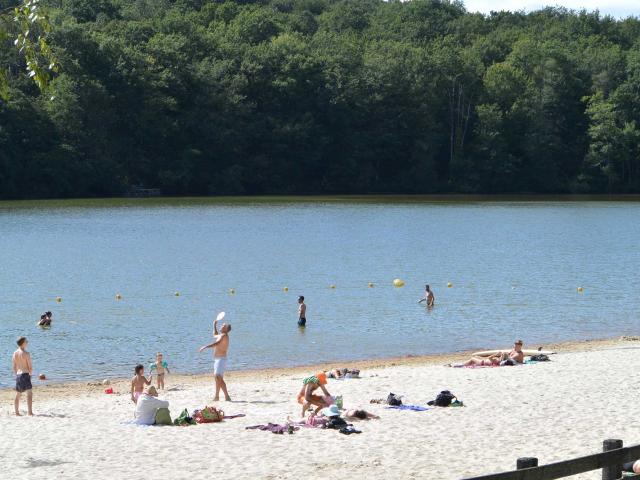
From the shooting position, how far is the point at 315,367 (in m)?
27.0

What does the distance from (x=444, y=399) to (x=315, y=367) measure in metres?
8.11

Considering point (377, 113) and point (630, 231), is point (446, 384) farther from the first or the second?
point (377, 113)

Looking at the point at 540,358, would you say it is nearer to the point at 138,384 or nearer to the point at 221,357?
the point at 221,357

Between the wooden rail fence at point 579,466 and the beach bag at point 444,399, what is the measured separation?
902 cm

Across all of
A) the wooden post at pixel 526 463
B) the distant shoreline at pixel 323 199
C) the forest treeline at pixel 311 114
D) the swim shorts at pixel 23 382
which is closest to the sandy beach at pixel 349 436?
the swim shorts at pixel 23 382

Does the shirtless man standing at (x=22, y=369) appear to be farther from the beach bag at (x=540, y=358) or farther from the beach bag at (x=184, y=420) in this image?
the beach bag at (x=540, y=358)

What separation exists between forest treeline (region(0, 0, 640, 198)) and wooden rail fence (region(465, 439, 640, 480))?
87694mm

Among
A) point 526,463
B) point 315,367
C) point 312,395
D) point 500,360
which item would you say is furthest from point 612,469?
point 315,367

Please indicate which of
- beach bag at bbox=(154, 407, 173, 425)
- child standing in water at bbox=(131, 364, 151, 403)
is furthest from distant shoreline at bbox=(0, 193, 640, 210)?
beach bag at bbox=(154, 407, 173, 425)

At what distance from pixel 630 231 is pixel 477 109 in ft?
150

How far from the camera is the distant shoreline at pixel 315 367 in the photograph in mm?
23625

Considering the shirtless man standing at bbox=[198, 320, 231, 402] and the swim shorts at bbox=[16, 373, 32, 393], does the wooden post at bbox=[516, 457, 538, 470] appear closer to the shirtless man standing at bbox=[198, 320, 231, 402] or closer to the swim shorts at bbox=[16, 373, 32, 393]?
the shirtless man standing at bbox=[198, 320, 231, 402]

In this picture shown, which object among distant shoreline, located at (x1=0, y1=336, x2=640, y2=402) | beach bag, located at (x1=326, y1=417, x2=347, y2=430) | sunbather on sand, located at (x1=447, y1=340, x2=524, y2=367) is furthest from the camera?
sunbather on sand, located at (x1=447, y1=340, x2=524, y2=367)

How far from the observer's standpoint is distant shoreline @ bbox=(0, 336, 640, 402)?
23.6 metres
